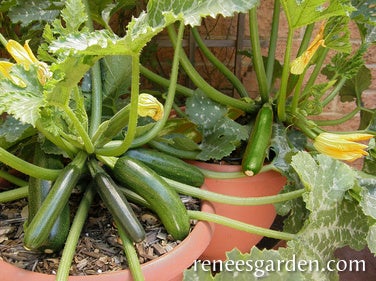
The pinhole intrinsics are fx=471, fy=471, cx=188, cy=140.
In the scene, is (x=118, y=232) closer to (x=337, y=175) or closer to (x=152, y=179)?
(x=152, y=179)

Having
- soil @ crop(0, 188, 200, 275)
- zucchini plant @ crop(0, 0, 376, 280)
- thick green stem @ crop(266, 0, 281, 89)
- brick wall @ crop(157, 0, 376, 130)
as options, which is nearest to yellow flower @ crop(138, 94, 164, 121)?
zucchini plant @ crop(0, 0, 376, 280)

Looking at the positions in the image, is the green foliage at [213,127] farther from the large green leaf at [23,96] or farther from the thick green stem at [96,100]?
the large green leaf at [23,96]

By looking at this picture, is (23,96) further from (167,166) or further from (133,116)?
(167,166)

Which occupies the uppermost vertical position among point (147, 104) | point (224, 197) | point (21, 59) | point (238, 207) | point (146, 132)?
point (21, 59)

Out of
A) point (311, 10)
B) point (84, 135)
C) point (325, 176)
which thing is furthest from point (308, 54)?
point (84, 135)

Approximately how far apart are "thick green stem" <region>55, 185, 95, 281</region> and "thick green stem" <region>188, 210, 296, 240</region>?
19cm

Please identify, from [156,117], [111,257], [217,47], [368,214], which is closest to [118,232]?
[111,257]

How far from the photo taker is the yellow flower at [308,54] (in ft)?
3.08

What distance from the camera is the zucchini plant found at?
2.21 feet

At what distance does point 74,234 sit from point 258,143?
441mm

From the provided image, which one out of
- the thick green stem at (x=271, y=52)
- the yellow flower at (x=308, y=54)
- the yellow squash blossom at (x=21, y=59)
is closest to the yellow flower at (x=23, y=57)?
the yellow squash blossom at (x=21, y=59)

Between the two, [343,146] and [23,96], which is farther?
[343,146]

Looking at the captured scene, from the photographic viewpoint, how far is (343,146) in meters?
0.94

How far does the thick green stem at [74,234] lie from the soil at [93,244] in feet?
0.14
